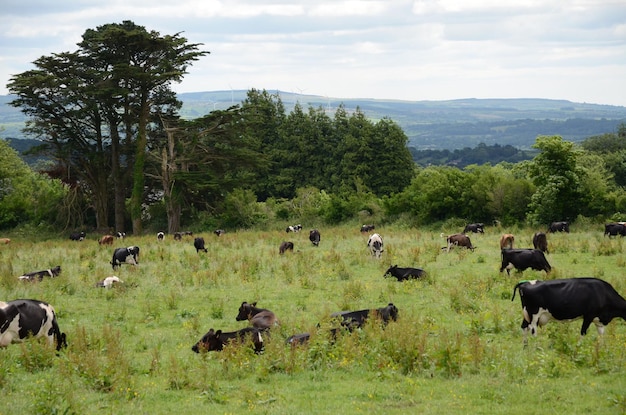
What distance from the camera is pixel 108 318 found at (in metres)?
16.4

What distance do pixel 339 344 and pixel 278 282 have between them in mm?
8598

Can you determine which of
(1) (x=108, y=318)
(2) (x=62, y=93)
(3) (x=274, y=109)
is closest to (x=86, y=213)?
(2) (x=62, y=93)

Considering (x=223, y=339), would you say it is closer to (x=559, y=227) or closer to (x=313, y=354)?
(x=313, y=354)

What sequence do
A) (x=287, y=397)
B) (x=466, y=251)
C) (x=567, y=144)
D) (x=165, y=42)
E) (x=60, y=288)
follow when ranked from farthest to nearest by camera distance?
(x=165, y=42) → (x=567, y=144) → (x=466, y=251) → (x=60, y=288) → (x=287, y=397)

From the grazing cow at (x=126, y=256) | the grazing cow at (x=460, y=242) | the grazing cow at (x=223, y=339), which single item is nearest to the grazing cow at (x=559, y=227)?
the grazing cow at (x=460, y=242)

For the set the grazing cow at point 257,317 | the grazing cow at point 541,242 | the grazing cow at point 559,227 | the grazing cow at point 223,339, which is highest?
the grazing cow at point 223,339

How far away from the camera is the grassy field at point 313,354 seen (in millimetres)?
9852

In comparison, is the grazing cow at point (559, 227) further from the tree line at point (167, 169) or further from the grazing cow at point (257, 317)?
the grazing cow at point (257, 317)

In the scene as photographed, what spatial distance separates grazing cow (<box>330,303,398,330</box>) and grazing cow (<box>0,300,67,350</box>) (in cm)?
567

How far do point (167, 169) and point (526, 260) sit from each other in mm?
30710

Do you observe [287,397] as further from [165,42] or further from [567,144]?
[165,42]

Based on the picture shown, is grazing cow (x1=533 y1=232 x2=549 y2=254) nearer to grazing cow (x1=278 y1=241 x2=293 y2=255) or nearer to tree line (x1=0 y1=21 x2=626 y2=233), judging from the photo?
grazing cow (x1=278 y1=241 x2=293 y2=255)

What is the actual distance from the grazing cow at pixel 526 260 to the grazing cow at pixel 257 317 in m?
8.45

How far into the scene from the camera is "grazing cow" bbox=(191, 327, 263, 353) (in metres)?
13.2
